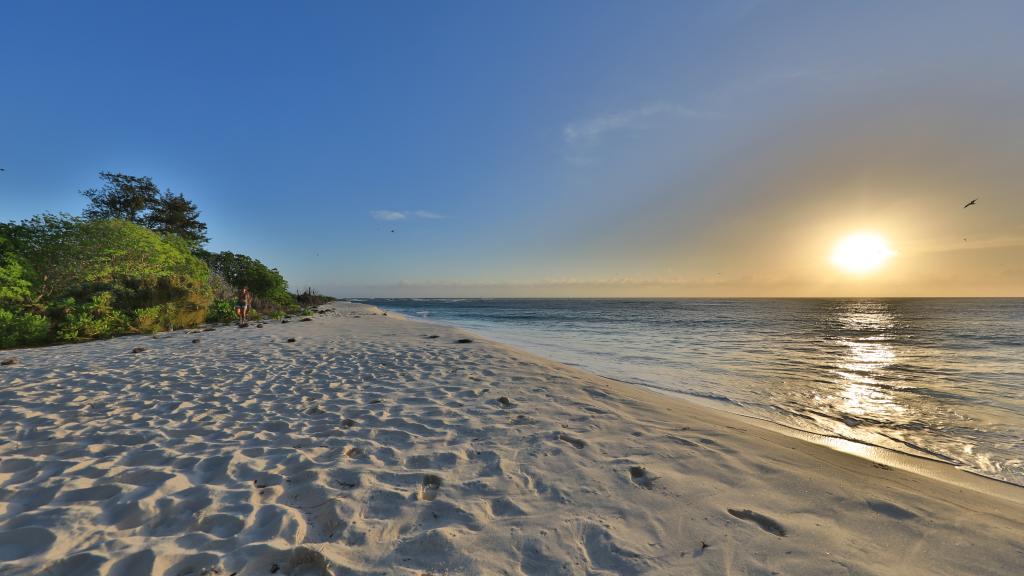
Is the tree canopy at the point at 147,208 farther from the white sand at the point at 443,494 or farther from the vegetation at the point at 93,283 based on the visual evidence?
the white sand at the point at 443,494

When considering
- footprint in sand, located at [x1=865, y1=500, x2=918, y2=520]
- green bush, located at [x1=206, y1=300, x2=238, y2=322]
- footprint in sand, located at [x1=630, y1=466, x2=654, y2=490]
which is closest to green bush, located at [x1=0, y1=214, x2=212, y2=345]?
green bush, located at [x1=206, y1=300, x2=238, y2=322]

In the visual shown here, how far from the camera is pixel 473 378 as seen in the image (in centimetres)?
673

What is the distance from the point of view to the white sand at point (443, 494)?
84.9 inches

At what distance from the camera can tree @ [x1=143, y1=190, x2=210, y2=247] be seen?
27.7m

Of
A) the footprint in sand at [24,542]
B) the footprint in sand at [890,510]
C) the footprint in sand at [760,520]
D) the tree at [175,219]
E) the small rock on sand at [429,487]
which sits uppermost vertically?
the tree at [175,219]

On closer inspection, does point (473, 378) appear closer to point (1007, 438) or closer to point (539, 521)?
point (539, 521)

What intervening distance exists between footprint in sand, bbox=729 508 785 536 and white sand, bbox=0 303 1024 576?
0.04 feet

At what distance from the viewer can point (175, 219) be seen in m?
28.8

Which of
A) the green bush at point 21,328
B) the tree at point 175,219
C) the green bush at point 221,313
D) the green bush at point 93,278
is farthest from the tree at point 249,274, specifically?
the green bush at point 21,328

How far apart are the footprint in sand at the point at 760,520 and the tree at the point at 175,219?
35.1 metres

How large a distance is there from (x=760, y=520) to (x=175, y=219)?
3931 cm

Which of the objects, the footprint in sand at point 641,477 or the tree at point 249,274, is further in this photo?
the tree at point 249,274

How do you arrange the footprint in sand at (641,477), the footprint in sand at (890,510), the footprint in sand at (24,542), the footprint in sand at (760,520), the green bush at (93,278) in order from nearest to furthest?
the footprint in sand at (24,542) → the footprint in sand at (760,520) → the footprint in sand at (890,510) → the footprint in sand at (641,477) → the green bush at (93,278)

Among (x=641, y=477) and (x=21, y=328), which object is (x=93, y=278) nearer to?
(x=21, y=328)
